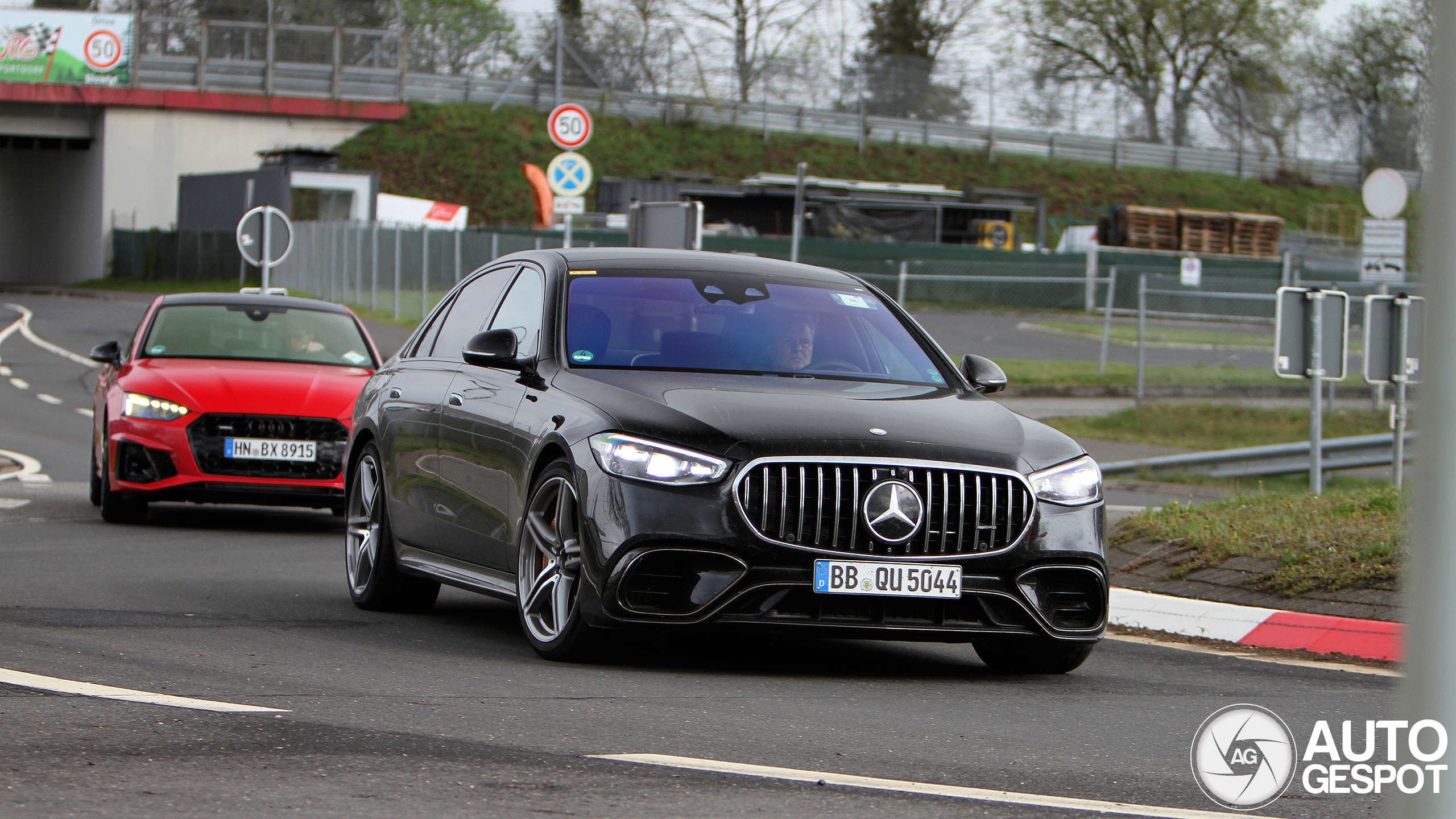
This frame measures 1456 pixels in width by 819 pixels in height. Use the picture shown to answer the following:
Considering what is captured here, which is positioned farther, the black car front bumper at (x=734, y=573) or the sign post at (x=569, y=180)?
the sign post at (x=569, y=180)

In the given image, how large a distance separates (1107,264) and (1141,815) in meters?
47.2

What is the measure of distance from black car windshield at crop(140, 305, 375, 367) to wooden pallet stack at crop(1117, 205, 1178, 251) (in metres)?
46.0

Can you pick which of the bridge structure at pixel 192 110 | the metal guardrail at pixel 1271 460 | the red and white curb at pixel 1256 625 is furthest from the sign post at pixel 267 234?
the bridge structure at pixel 192 110

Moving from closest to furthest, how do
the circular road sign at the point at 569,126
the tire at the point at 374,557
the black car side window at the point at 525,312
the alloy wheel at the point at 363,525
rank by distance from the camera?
the black car side window at the point at 525,312 < the tire at the point at 374,557 < the alloy wheel at the point at 363,525 < the circular road sign at the point at 569,126

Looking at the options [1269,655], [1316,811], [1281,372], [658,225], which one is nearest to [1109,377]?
[658,225]

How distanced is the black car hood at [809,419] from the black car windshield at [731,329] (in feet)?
0.58

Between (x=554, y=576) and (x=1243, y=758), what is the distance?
103 inches

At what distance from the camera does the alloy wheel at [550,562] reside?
21.5ft

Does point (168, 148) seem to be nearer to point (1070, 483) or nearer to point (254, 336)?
point (254, 336)

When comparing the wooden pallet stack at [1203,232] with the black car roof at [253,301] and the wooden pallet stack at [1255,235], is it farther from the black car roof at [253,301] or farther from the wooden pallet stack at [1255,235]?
the black car roof at [253,301]

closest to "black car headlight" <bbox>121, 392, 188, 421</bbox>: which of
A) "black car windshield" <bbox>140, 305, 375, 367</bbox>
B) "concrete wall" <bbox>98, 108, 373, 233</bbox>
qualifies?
"black car windshield" <bbox>140, 305, 375, 367</bbox>

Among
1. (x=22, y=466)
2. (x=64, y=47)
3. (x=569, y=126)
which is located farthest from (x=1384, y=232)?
(x=64, y=47)

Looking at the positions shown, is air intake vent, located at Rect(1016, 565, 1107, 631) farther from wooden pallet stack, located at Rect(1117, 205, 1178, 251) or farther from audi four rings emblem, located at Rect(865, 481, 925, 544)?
wooden pallet stack, located at Rect(1117, 205, 1178, 251)

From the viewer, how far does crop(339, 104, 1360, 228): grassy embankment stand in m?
57.3
